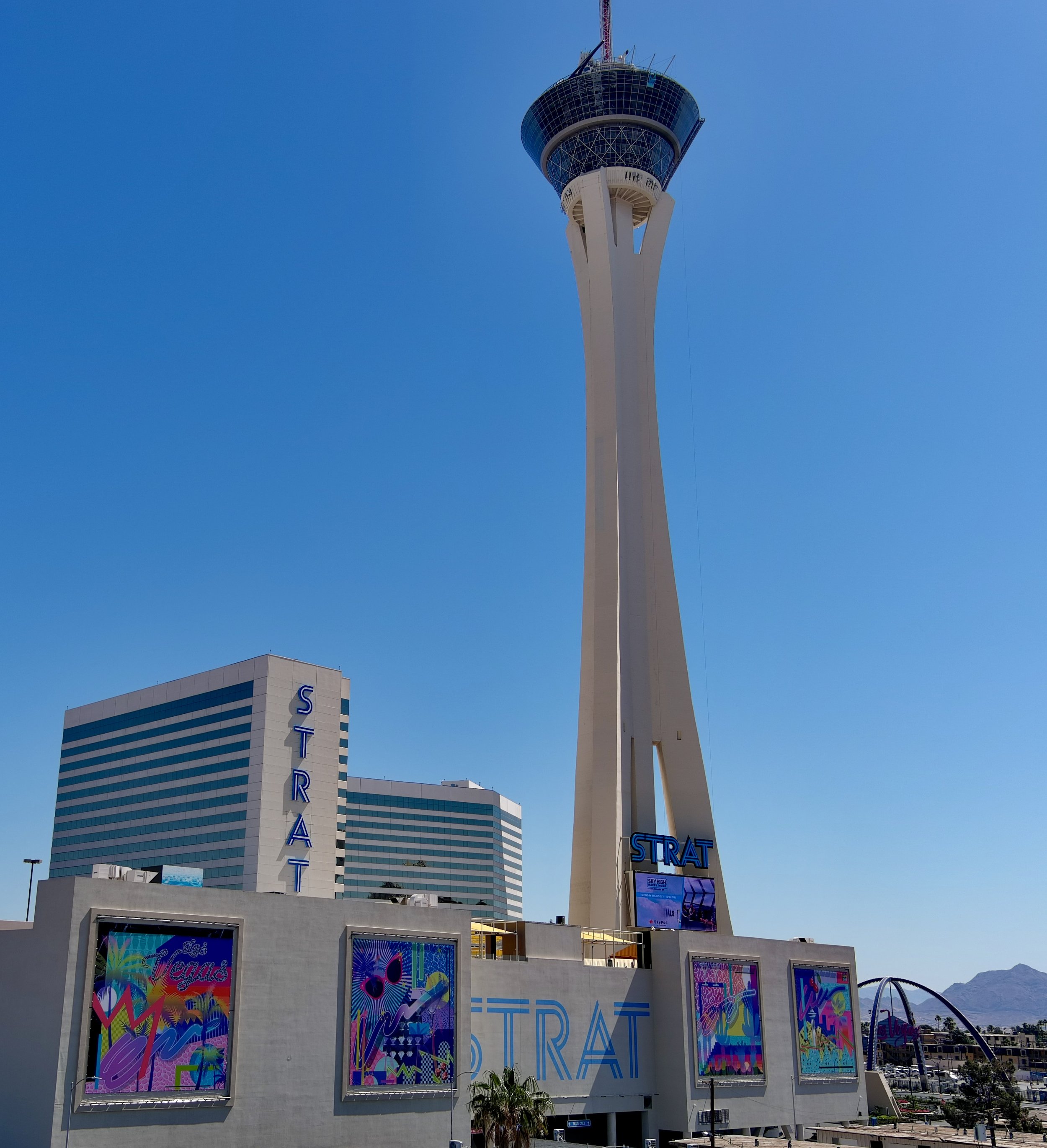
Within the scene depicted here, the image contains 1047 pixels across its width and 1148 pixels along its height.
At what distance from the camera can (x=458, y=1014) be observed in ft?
174

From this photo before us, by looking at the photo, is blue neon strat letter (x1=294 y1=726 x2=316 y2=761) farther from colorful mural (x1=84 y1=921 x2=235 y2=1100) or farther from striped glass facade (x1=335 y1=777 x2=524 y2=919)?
colorful mural (x1=84 y1=921 x2=235 y2=1100)

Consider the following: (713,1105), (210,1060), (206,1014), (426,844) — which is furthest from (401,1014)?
(426,844)

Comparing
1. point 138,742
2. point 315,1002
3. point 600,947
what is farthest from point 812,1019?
point 138,742

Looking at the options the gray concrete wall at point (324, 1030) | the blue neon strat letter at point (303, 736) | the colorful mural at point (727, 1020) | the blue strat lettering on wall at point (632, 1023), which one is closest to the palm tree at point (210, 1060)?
the gray concrete wall at point (324, 1030)

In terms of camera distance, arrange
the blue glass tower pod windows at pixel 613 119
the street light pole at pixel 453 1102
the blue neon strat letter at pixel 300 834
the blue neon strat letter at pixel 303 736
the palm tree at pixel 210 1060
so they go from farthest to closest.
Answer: the blue neon strat letter at pixel 303 736 → the blue neon strat letter at pixel 300 834 → the blue glass tower pod windows at pixel 613 119 → the street light pole at pixel 453 1102 → the palm tree at pixel 210 1060

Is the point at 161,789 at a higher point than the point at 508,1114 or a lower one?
higher

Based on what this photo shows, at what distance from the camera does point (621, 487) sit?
92.8 meters

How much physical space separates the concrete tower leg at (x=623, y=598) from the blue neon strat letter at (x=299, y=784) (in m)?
50.1

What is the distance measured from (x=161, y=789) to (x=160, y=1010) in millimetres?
100075

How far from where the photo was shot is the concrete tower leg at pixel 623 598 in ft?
271

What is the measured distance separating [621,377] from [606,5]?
3695 centimetres

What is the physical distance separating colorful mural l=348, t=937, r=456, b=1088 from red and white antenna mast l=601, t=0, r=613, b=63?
264 feet

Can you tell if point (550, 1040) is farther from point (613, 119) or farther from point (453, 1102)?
point (613, 119)

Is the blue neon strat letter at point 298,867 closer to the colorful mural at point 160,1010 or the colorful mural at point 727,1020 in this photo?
the colorful mural at point 727,1020
